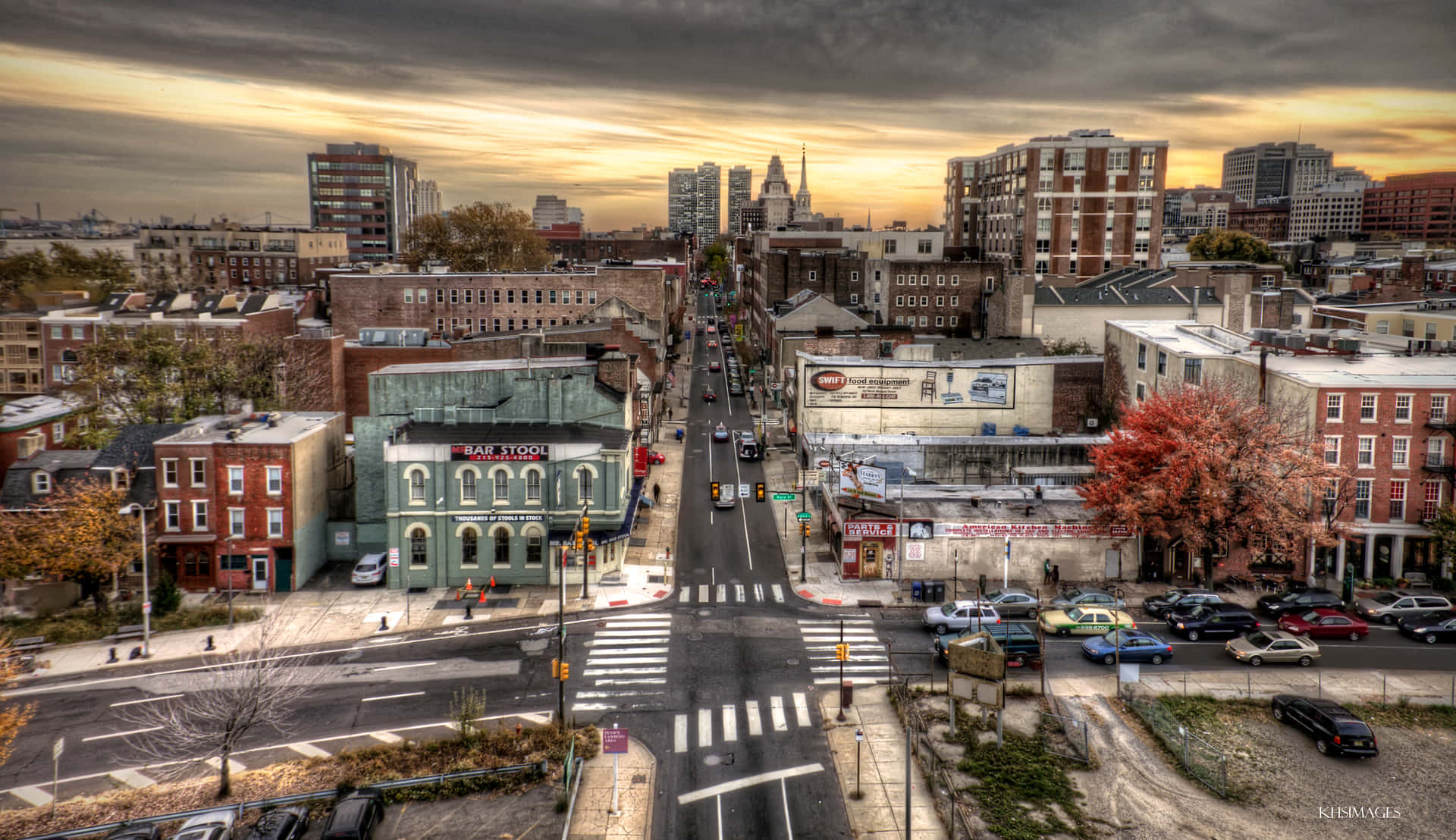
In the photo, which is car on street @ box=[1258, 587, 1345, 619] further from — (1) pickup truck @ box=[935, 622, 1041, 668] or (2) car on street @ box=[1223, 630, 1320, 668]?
Result: (1) pickup truck @ box=[935, 622, 1041, 668]

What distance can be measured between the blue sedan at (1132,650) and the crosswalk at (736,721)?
Result: 12929mm

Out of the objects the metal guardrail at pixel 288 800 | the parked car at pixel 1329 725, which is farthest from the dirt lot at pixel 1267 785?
the metal guardrail at pixel 288 800

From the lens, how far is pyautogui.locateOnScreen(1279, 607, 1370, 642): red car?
41656 millimetres

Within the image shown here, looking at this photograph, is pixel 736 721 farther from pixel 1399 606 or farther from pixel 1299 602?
pixel 1399 606

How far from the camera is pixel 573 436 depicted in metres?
50.1

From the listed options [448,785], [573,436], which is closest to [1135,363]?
[573,436]

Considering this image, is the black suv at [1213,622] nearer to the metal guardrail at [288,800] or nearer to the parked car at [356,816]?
the metal guardrail at [288,800]

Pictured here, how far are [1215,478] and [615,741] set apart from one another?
32422 millimetres

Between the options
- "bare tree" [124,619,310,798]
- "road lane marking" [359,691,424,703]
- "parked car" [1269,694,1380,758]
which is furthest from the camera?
"road lane marking" [359,691,424,703]

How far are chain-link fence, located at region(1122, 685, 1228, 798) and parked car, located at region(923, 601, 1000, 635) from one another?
275 inches

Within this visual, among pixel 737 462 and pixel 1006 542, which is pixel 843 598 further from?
pixel 737 462

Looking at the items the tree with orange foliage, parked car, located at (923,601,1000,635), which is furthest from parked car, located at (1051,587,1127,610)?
the tree with orange foliage

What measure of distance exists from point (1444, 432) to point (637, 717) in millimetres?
43560

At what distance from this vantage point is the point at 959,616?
4188 cm
